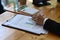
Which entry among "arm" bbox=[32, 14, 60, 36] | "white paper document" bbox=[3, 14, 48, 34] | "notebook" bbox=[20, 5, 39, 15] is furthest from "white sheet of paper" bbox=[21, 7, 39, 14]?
"arm" bbox=[32, 14, 60, 36]

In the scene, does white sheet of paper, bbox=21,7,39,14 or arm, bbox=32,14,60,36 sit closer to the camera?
arm, bbox=32,14,60,36

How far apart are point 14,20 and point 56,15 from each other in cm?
47

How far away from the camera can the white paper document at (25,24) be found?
1275mm

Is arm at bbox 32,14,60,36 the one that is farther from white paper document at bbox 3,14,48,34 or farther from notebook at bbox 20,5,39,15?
notebook at bbox 20,5,39,15

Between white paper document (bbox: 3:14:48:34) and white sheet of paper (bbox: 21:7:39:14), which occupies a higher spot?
white sheet of paper (bbox: 21:7:39:14)

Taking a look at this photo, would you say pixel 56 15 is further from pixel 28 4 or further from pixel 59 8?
pixel 28 4

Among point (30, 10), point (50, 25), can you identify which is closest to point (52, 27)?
point (50, 25)

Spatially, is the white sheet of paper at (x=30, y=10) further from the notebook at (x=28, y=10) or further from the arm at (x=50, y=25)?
the arm at (x=50, y=25)

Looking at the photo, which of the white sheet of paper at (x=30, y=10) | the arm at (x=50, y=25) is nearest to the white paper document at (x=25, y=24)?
the arm at (x=50, y=25)

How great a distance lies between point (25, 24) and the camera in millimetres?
1368

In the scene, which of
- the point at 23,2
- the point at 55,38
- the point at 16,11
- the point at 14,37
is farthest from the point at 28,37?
the point at 23,2

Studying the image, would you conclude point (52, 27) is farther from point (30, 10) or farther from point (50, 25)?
point (30, 10)

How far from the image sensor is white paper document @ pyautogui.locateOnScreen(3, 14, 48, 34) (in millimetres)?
1275

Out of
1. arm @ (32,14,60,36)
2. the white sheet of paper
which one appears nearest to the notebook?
the white sheet of paper
